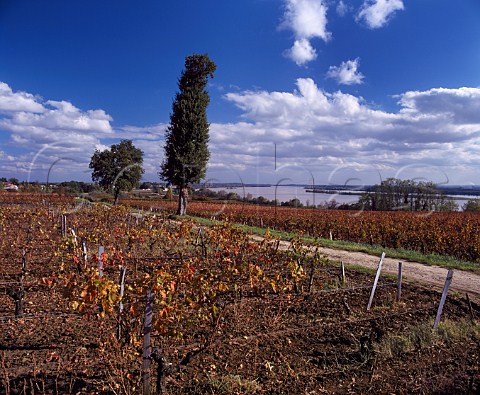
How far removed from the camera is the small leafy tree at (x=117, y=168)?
130ft

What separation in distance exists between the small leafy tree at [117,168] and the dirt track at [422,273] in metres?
30.6

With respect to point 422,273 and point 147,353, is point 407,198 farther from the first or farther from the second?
point 147,353

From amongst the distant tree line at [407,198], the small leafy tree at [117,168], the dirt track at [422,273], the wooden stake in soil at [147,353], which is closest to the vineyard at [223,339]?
the wooden stake in soil at [147,353]

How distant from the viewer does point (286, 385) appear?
4293 millimetres

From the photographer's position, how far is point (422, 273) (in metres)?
11.4

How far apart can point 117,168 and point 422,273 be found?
117ft

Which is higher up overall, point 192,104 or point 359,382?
point 192,104

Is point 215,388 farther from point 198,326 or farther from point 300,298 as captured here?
point 300,298

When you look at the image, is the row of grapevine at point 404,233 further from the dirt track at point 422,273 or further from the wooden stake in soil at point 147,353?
the wooden stake in soil at point 147,353

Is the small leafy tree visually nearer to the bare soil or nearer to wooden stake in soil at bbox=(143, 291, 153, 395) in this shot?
the bare soil

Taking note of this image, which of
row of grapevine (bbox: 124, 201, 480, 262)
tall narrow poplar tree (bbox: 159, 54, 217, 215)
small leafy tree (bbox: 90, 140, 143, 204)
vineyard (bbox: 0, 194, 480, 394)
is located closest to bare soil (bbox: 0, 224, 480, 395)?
vineyard (bbox: 0, 194, 480, 394)

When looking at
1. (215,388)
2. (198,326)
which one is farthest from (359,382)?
(198,326)

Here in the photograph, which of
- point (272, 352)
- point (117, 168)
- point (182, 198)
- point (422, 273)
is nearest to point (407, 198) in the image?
point (182, 198)

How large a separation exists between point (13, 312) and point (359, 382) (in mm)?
6371
